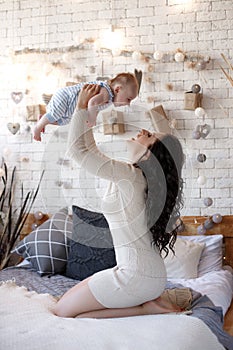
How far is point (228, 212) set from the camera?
418 cm

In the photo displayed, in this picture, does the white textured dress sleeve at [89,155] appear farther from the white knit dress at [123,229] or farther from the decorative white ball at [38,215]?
the decorative white ball at [38,215]

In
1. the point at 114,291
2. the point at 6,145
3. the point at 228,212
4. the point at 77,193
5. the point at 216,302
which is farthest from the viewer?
the point at 6,145

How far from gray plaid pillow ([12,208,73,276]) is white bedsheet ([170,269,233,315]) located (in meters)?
0.76

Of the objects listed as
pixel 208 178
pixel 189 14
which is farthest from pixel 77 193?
pixel 189 14

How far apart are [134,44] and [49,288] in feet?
6.35

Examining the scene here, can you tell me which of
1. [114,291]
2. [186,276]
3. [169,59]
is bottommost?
[186,276]

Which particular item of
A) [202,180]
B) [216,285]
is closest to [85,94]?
[216,285]

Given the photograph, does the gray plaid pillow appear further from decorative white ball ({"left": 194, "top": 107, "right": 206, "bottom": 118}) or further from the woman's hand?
the woman's hand

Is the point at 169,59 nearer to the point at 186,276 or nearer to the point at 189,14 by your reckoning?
the point at 189,14

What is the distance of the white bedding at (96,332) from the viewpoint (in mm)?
2088

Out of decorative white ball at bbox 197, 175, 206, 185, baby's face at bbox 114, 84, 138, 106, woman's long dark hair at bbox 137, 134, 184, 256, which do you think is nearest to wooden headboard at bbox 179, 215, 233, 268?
decorative white ball at bbox 197, 175, 206, 185

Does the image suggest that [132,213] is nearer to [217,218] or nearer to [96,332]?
[96,332]

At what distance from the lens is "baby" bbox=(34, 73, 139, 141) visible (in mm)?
2037

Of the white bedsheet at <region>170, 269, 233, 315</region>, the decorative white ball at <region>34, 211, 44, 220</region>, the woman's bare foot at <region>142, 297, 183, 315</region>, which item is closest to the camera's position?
the woman's bare foot at <region>142, 297, 183, 315</region>
